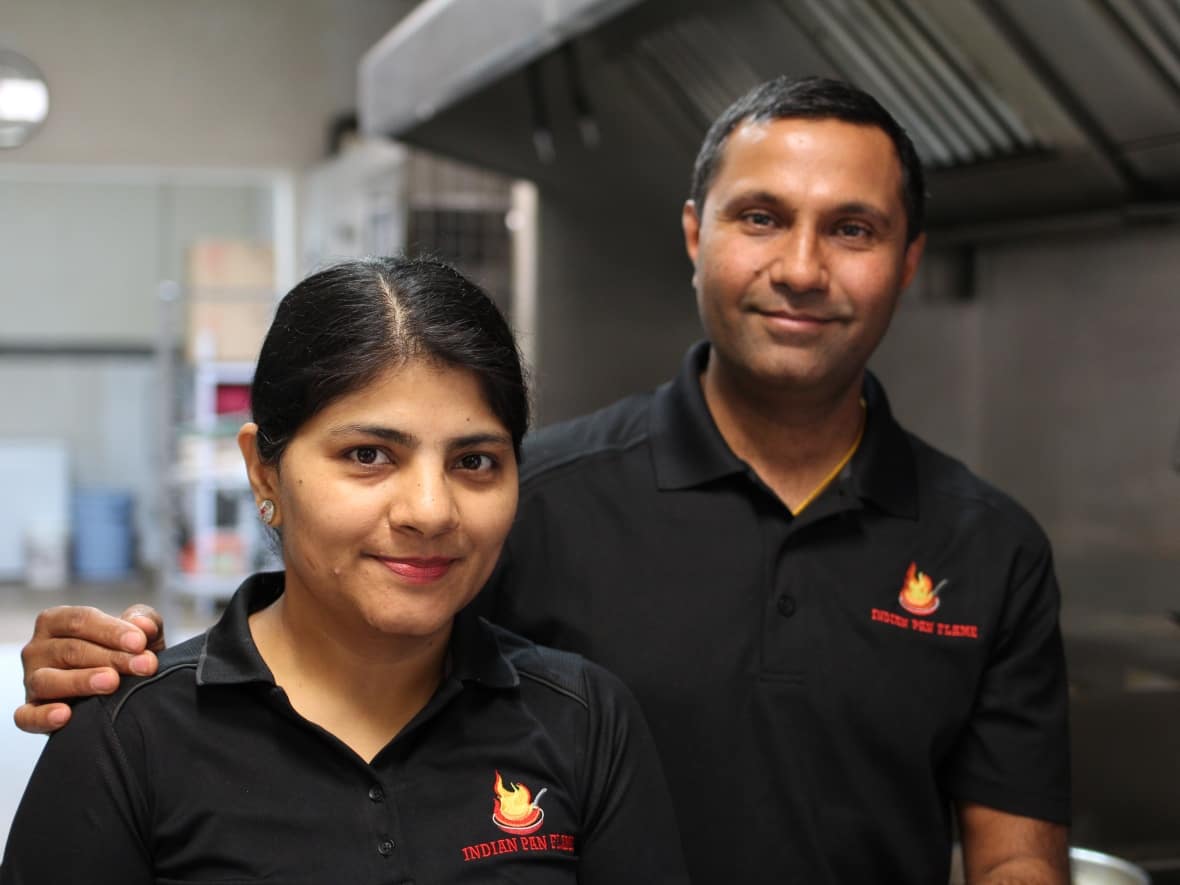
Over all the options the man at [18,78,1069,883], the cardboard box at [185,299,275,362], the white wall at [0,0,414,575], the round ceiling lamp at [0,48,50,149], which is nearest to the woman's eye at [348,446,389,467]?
the man at [18,78,1069,883]

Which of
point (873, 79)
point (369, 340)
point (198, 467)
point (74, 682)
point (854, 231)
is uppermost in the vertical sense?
point (873, 79)

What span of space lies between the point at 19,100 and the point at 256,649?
5.91 feet

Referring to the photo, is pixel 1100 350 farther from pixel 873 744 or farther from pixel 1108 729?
pixel 873 744

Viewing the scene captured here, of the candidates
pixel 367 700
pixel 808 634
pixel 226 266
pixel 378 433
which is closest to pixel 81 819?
pixel 367 700

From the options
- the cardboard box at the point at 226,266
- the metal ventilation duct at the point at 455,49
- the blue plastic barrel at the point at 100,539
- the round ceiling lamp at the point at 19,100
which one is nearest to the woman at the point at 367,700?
the metal ventilation duct at the point at 455,49

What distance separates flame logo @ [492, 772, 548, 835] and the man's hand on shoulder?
263 millimetres

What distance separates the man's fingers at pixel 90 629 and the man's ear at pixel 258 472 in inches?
4.9

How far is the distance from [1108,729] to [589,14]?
115 cm

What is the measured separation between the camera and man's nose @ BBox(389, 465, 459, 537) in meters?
0.92

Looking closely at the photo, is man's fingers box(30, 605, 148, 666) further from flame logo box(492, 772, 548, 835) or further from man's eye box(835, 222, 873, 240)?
man's eye box(835, 222, 873, 240)

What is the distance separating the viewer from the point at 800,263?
1.22 metres

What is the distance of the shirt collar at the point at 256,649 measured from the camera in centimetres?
97

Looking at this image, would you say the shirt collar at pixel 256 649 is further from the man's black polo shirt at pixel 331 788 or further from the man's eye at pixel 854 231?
the man's eye at pixel 854 231

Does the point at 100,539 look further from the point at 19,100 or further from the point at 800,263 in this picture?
A: the point at 800,263
